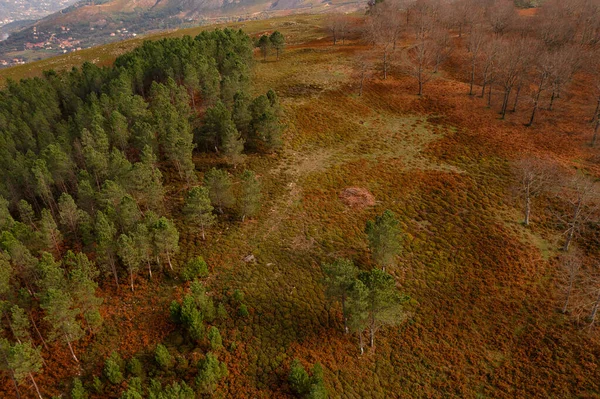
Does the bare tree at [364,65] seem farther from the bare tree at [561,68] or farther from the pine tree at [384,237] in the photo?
the pine tree at [384,237]

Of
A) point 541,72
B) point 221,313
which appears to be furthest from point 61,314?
point 541,72

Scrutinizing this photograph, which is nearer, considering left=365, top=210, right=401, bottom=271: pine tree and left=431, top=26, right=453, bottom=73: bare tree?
left=365, top=210, right=401, bottom=271: pine tree

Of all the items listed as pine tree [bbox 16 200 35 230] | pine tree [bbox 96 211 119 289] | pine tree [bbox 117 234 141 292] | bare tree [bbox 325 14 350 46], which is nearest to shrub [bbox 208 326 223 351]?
pine tree [bbox 117 234 141 292]

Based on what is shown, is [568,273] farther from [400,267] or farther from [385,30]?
[385,30]

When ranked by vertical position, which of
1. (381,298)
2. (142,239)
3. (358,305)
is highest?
(142,239)

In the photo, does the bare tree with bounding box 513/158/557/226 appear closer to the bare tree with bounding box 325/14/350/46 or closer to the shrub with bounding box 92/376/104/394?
the shrub with bounding box 92/376/104/394

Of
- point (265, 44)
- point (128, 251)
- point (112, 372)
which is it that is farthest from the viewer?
point (265, 44)
